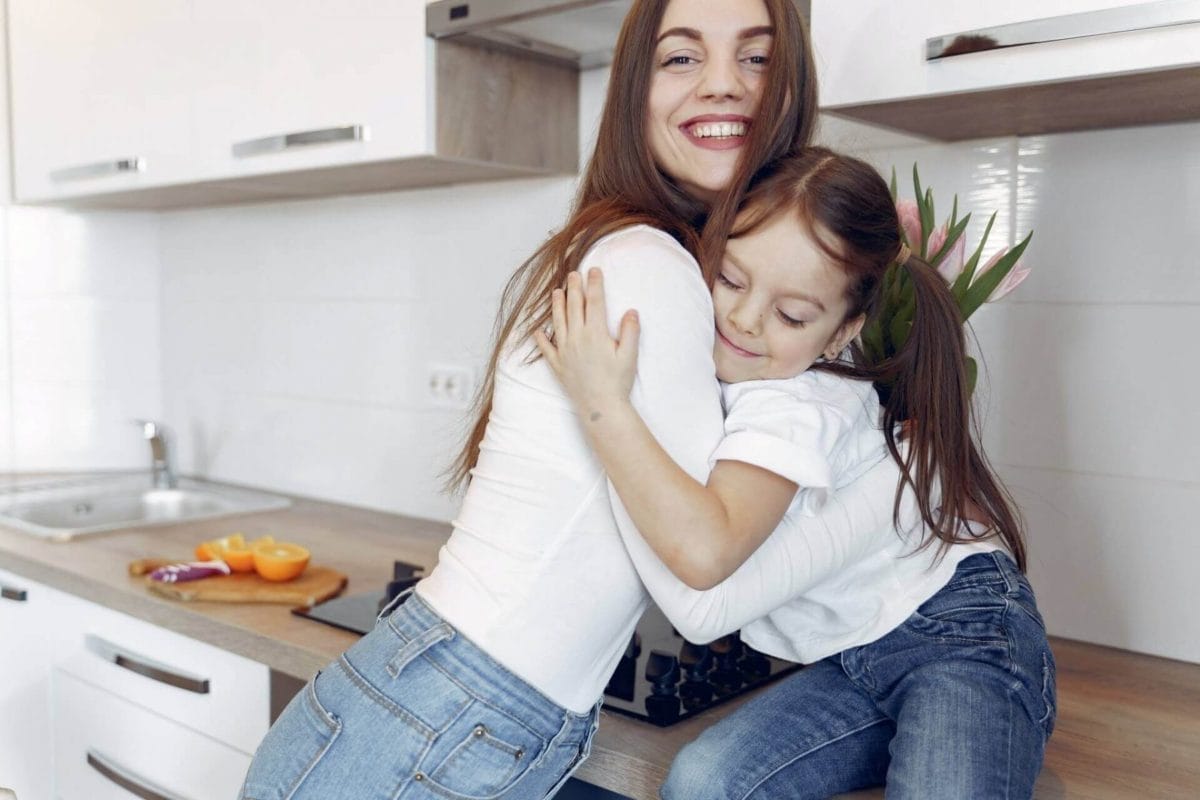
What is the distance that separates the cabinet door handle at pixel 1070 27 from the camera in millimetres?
954

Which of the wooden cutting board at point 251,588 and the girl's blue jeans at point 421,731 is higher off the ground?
the girl's blue jeans at point 421,731

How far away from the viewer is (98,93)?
2.12m

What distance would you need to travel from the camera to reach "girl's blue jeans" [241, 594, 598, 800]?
94cm

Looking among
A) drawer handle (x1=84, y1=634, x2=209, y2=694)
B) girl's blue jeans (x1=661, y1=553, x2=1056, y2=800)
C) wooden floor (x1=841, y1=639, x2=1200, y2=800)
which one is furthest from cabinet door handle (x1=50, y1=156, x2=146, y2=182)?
wooden floor (x1=841, y1=639, x2=1200, y2=800)

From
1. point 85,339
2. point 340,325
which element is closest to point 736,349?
point 340,325

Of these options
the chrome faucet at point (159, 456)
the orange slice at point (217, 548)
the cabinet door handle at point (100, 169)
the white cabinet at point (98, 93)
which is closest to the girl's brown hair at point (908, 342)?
the orange slice at point (217, 548)

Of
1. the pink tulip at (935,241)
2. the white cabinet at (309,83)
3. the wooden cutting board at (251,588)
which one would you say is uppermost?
the white cabinet at (309,83)

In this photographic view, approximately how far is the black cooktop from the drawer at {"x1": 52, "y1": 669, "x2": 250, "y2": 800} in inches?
12.5

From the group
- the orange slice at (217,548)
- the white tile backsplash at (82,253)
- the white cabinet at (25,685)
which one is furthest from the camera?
the white tile backsplash at (82,253)

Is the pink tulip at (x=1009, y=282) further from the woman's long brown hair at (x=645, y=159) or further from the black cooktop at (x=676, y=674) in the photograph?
the black cooktop at (x=676, y=674)

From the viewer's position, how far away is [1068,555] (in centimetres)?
139

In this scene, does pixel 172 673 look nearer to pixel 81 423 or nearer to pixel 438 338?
pixel 438 338

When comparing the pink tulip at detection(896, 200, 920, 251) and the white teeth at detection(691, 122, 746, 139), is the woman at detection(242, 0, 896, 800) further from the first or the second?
the pink tulip at detection(896, 200, 920, 251)

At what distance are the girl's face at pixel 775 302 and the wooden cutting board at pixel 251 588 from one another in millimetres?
807
